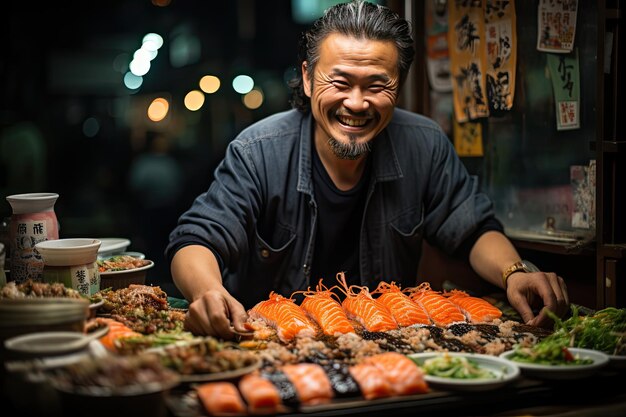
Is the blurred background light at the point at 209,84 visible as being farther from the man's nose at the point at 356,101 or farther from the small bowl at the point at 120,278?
the small bowl at the point at 120,278

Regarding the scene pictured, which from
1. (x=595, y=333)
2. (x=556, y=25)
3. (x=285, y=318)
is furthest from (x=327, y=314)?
(x=556, y=25)

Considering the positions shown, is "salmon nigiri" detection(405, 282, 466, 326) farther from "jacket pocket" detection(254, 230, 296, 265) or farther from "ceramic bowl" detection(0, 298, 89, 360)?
"ceramic bowl" detection(0, 298, 89, 360)

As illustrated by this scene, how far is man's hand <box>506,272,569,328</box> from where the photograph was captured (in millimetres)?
3422

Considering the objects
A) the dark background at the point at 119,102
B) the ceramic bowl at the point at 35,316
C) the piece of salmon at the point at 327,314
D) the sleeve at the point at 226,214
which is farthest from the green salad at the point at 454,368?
the dark background at the point at 119,102

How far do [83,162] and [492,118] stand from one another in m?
3.29

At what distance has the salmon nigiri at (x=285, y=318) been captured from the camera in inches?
120

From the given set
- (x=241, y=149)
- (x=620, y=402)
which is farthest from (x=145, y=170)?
(x=620, y=402)

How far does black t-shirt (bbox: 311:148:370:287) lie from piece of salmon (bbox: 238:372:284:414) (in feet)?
6.76

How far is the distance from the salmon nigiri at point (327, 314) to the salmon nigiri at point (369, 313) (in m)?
0.06

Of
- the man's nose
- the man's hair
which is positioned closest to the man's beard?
the man's nose

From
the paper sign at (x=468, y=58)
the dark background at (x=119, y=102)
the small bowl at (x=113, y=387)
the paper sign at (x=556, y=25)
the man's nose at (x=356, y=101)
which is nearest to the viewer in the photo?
the small bowl at (x=113, y=387)

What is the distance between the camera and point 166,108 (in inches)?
243

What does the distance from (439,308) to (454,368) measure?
3.33ft

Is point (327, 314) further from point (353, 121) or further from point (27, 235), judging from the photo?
point (27, 235)
